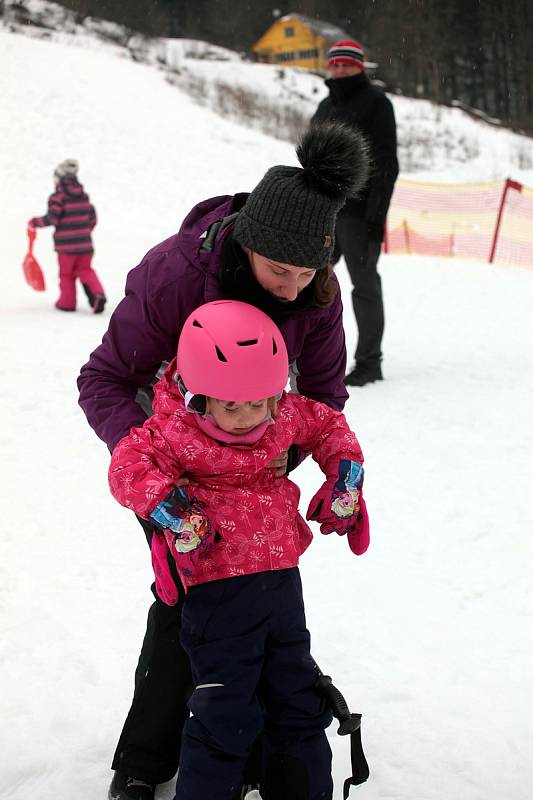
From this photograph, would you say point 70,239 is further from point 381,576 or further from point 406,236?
point 406,236

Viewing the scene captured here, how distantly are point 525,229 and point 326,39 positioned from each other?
32567 millimetres

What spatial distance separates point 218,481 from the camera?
74.1 inches

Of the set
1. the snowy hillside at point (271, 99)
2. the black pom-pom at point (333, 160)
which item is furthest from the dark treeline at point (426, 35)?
the black pom-pom at point (333, 160)

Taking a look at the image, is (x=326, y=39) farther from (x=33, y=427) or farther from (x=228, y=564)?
(x=228, y=564)

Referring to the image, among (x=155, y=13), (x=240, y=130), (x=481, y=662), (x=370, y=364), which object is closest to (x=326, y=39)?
(x=155, y=13)

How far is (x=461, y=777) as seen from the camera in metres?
2.25

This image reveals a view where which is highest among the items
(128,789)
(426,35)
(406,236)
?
(426,35)

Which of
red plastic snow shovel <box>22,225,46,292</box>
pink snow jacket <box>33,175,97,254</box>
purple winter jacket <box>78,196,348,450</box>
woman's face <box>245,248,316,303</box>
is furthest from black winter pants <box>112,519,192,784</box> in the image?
red plastic snow shovel <box>22,225,46,292</box>

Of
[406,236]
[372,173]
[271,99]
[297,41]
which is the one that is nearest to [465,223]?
[406,236]

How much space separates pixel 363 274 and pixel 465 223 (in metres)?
9.32

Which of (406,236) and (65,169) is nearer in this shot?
(65,169)

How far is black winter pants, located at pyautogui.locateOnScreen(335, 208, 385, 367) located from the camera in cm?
538

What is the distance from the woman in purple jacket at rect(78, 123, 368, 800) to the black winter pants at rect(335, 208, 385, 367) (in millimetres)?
3233

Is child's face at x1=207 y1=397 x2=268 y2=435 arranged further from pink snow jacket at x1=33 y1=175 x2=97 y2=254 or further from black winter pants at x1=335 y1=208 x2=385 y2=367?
pink snow jacket at x1=33 y1=175 x2=97 y2=254
